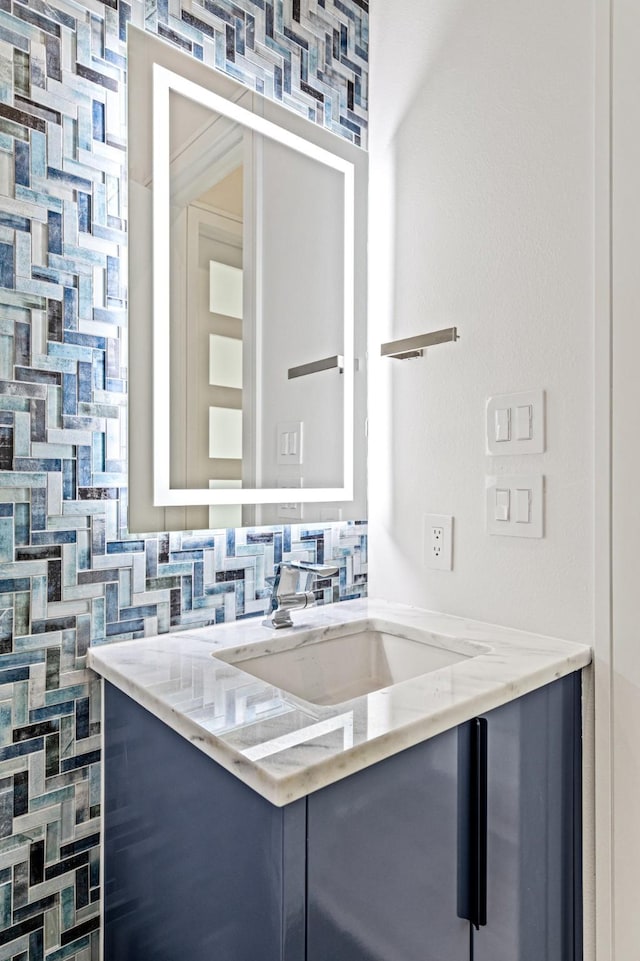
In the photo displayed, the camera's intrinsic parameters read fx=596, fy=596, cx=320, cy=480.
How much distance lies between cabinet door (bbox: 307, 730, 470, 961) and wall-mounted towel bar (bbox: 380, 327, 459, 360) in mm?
790

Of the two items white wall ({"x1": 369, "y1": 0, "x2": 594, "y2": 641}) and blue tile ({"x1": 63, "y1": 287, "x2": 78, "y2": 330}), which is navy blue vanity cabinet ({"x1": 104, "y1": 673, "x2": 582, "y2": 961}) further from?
blue tile ({"x1": 63, "y1": 287, "x2": 78, "y2": 330})

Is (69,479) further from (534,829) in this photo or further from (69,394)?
(534,829)

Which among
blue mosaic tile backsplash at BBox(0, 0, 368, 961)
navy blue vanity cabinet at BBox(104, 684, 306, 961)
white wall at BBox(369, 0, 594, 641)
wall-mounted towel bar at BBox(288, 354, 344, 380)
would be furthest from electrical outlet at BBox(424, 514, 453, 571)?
navy blue vanity cabinet at BBox(104, 684, 306, 961)

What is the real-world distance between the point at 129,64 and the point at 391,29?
0.75 m

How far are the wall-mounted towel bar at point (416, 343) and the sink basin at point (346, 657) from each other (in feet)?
1.97

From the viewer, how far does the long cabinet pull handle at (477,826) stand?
841 millimetres

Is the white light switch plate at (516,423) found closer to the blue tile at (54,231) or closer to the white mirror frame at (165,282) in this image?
the white mirror frame at (165,282)

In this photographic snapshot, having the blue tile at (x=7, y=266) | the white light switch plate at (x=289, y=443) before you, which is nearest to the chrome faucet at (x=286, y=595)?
the white light switch plate at (x=289, y=443)

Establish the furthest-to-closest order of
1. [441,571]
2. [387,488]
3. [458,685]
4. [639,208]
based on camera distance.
Answer: [387,488], [441,571], [639,208], [458,685]

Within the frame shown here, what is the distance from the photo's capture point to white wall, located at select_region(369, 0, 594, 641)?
1.08 metres

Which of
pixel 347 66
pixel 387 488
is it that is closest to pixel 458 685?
pixel 387 488

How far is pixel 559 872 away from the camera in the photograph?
102 cm

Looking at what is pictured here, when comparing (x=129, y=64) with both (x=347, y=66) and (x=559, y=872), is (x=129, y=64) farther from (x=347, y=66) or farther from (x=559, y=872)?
(x=559, y=872)

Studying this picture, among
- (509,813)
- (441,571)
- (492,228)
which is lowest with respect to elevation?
(509,813)
